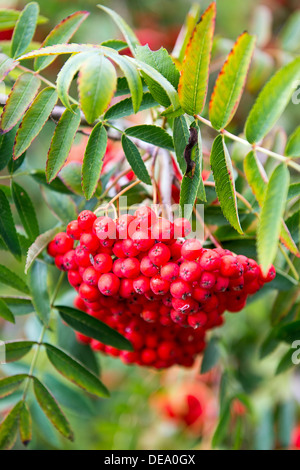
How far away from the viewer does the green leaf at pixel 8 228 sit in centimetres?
100

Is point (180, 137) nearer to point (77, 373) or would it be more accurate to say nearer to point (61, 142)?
point (61, 142)

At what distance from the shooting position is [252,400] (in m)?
1.86

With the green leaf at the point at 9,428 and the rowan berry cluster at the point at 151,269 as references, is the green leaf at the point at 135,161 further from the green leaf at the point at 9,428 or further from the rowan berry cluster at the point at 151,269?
the green leaf at the point at 9,428

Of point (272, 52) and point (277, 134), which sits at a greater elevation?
point (272, 52)

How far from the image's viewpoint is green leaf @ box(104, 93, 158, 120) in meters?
0.94

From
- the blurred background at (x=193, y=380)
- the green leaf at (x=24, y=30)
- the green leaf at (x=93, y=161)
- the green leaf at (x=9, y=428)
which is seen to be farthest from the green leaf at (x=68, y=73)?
the green leaf at (x=9, y=428)

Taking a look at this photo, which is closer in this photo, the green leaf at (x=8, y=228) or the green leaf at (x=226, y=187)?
the green leaf at (x=226, y=187)

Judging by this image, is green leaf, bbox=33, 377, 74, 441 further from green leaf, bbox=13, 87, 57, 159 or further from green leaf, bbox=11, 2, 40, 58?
green leaf, bbox=11, 2, 40, 58

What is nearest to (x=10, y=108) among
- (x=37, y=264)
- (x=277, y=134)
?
(x=37, y=264)

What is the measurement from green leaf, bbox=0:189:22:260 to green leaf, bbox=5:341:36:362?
0.88ft

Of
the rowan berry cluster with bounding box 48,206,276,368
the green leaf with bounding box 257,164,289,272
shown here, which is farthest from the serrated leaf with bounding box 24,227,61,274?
the green leaf with bounding box 257,164,289,272

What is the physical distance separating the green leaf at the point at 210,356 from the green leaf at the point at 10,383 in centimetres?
59

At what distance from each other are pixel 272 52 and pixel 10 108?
144cm
